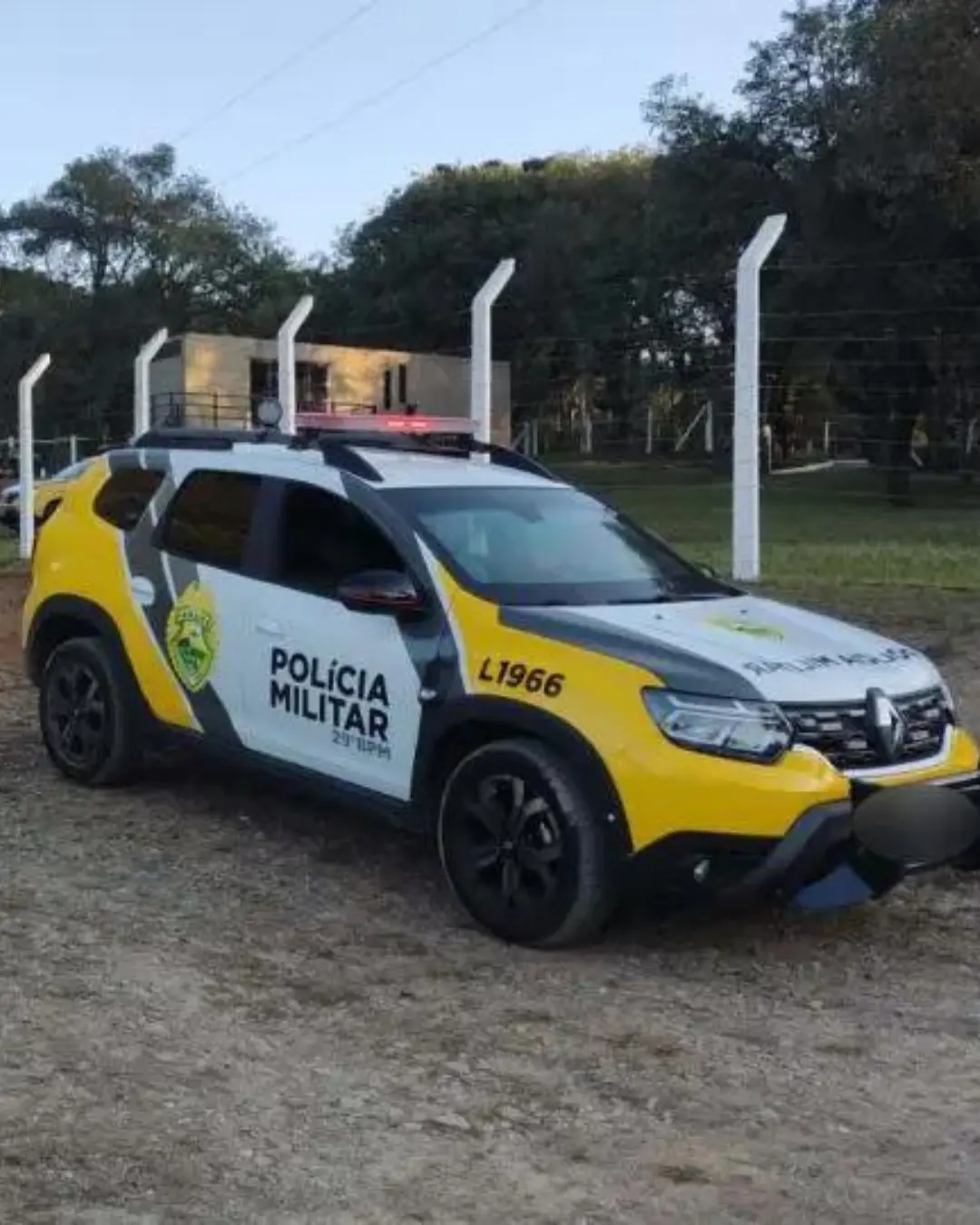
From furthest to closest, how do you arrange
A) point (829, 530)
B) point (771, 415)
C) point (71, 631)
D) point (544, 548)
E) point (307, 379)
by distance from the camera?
point (771, 415), point (307, 379), point (829, 530), point (71, 631), point (544, 548)

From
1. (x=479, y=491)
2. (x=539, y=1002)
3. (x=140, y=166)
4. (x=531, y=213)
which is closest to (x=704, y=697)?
(x=539, y=1002)

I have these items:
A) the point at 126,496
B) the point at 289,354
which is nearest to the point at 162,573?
the point at 126,496

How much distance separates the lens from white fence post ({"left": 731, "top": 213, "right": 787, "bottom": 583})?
11.8 m

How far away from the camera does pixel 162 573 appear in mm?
6777

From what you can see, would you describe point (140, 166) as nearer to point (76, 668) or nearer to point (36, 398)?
point (36, 398)

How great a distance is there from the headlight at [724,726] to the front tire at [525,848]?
1.24 feet

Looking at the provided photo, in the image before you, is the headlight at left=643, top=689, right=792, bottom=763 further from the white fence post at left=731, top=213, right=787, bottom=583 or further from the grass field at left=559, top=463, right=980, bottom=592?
the white fence post at left=731, top=213, right=787, bottom=583

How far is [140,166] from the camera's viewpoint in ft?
210

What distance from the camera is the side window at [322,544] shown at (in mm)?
5996

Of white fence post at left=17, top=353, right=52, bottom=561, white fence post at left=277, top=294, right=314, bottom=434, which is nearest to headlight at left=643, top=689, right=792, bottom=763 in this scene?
white fence post at left=277, top=294, right=314, bottom=434

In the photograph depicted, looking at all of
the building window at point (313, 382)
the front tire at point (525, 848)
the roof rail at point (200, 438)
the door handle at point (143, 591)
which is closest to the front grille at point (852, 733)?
Result: the front tire at point (525, 848)

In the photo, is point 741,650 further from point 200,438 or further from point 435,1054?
point 200,438

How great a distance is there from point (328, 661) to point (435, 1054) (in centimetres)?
192

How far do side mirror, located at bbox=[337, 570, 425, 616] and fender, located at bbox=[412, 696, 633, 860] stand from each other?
393 mm
